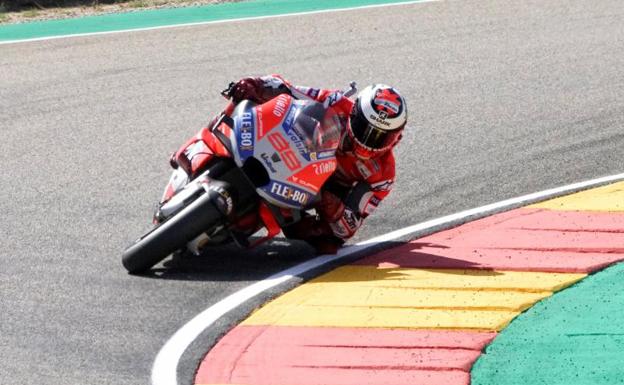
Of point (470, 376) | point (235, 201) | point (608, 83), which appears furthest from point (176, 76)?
point (470, 376)

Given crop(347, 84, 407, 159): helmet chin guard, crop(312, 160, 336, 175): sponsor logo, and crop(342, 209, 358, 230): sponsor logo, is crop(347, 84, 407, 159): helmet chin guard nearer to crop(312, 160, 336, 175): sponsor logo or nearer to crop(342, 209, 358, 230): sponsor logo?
crop(312, 160, 336, 175): sponsor logo

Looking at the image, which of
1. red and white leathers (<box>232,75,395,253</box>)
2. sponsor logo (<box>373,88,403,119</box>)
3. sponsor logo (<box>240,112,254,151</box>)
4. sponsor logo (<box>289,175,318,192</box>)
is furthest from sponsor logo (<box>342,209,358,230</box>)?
sponsor logo (<box>240,112,254,151</box>)

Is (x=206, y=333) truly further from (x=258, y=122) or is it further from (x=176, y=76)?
(x=176, y=76)

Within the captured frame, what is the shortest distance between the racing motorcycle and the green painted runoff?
1.77 metres

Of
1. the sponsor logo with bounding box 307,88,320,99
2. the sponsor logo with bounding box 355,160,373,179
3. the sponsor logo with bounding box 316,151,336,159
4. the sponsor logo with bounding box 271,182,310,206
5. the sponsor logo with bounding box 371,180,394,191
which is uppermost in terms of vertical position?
the sponsor logo with bounding box 307,88,320,99

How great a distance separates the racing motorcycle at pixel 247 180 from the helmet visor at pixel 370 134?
0.47ft

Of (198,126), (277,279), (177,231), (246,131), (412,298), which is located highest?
(246,131)

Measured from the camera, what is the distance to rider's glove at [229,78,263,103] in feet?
29.2

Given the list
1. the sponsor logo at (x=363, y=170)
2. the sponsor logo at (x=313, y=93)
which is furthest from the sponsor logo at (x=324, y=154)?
the sponsor logo at (x=313, y=93)

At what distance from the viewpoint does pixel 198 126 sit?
39.2ft

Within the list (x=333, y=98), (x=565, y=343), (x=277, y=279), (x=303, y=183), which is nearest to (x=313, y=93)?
(x=333, y=98)

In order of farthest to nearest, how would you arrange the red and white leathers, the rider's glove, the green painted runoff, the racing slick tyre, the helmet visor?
1. the rider's glove
2. the red and white leathers
3. the helmet visor
4. the racing slick tyre
5. the green painted runoff

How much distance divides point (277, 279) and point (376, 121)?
1.21 meters

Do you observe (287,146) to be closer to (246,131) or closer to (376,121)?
(246,131)
